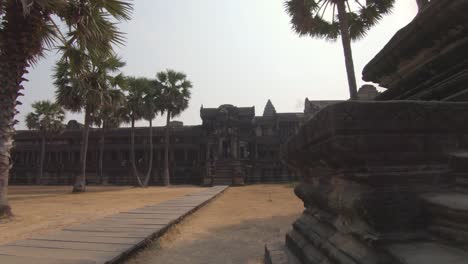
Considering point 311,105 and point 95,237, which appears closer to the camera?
point 95,237

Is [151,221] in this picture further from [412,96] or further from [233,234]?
[412,96]

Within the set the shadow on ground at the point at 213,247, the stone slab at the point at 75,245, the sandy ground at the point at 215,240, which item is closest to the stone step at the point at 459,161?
the shadow on ground at the point at 213,247

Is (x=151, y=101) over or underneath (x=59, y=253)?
over

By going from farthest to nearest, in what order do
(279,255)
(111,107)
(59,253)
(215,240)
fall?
(111,107), (215,240), (59,253), (279,255)

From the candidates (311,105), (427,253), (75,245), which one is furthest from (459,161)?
(311,105)

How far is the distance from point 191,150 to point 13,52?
95.4 ft

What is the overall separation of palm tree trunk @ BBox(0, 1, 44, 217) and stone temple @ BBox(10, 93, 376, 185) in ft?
71.5

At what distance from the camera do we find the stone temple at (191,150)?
3294 centimetres

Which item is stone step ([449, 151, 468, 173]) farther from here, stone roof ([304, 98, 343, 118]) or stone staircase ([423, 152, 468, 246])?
stone roof ([304, 98, 343, 118])

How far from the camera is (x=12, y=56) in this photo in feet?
26.0

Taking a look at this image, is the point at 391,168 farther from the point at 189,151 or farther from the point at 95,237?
the point at 189,151

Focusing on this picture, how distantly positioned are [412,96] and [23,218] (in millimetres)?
10114

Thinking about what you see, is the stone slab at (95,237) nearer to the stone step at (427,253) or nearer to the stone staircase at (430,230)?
the stone staircase at (430,230)

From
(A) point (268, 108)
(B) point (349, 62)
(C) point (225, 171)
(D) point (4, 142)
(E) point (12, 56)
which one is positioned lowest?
(C) point (225, 171)
